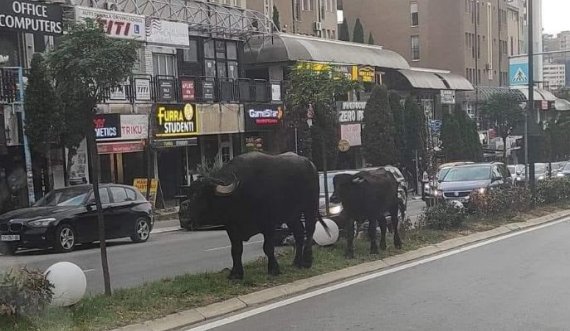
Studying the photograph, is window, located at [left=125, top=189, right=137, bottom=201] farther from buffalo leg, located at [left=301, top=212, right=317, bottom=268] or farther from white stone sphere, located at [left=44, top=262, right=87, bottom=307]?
white stone sphere, located at [left=44, top=262, right=87, bottom=307]

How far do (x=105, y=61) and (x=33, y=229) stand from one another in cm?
913

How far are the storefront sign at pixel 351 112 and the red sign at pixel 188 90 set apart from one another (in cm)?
1289

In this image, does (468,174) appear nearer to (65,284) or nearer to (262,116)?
(262,116)

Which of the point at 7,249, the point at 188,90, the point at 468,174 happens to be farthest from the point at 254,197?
the point at 188,90

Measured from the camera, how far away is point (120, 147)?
93.2 ft

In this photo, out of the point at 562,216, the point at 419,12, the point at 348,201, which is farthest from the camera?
the point at 419,12

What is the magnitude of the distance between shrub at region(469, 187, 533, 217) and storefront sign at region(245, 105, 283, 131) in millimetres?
17184

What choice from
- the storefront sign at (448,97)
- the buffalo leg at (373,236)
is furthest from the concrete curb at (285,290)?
the storefront sign at (448,97)

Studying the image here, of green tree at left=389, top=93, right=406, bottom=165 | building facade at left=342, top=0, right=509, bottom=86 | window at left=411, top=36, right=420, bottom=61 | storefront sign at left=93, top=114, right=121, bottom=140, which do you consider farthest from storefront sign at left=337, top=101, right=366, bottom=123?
window at left=411, top=36, right=420, bottom=61

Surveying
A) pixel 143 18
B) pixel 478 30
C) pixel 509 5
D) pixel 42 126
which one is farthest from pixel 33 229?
pixel 509 5

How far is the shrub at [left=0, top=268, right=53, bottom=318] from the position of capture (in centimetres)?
774

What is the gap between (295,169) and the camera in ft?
36.4

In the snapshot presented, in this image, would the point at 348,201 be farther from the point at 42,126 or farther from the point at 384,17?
the point at 384,17

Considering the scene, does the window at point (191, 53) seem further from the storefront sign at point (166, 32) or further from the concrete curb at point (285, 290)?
Answer: the concrete curb at point (285, 290)
